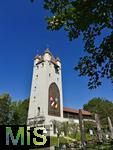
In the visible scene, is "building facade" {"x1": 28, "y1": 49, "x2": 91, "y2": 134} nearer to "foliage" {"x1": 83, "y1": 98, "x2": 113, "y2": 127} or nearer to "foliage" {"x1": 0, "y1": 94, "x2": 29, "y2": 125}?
"foliage" {"x1": 0, "y1": 94, "x2": 29, "y2": 125}

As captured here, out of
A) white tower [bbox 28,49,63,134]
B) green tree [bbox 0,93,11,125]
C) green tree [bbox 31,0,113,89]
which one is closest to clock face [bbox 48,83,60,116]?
white tower [bbox 28,49,63,134]

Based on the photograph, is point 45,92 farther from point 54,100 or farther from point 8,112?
point 8,112

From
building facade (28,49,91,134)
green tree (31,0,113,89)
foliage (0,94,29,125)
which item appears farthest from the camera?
building facade (28,49,91,134)

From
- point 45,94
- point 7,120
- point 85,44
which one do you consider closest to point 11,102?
point 7,120

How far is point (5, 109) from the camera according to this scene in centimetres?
6203

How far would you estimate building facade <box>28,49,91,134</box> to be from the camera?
64.0m

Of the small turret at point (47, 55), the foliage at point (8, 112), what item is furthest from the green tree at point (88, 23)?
the small turret at point (47, 55)

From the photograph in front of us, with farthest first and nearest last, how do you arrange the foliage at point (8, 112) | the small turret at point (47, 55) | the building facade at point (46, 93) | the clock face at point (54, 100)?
the small turret at point (47, 55)
the clock face at point (54, 100)
the building facade at point (46, 93)
the foliage at point (8, 112)

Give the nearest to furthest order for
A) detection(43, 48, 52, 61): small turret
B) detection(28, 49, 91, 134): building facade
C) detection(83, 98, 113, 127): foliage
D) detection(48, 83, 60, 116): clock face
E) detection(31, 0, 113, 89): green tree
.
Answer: detection(31, 0, 113, 89): green tree, detection(28, 49, 91, 134): building facade, detection(48, 83, 60, 116): clock face, detection(43, 48, 52, 61): small turret, detection(83, 98, 113, 127): foliage

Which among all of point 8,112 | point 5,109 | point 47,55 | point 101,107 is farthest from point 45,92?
point 101,107

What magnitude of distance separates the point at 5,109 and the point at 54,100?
43.3ft

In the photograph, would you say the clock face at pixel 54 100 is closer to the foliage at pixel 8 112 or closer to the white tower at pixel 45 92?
the white tower at pixel 45 92

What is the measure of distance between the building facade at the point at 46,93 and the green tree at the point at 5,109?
21.4ft

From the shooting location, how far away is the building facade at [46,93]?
64.0m
